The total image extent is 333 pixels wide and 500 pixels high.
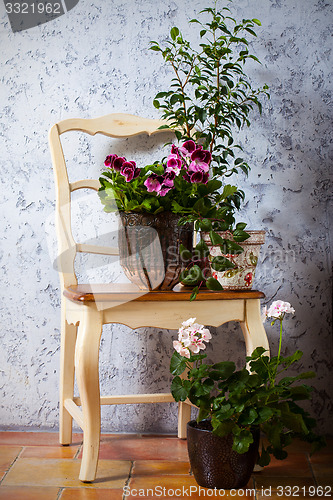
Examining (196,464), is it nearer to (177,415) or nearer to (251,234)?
(177,415)

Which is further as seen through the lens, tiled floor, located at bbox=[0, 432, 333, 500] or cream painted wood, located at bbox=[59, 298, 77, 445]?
cream painted wood, located at bbox=[59, 298, 77, 445]

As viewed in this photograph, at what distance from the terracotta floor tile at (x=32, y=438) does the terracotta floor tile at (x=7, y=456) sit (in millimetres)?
44

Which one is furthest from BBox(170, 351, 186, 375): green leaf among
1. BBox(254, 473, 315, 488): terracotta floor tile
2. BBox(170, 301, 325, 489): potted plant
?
BBox(254, 473, 315, 488): terracotta floor tile

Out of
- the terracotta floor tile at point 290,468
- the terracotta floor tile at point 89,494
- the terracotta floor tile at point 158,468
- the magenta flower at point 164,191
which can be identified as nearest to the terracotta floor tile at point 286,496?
the terracotta floor tile at point 290,468

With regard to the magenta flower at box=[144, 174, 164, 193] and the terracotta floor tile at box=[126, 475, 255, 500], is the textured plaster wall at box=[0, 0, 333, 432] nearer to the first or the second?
the terracotta floor tile at box=[126, 475, 255, 500]

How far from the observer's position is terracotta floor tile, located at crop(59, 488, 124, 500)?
126 cm

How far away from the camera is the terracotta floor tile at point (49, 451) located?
1.54 m

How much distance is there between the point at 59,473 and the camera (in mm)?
1410

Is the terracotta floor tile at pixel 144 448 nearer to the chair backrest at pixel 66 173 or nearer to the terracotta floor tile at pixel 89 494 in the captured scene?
the terracotta floor tile at pixel 89 494

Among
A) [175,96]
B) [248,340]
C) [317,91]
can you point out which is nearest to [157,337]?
[248,340]

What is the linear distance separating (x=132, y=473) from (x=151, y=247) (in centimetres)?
59

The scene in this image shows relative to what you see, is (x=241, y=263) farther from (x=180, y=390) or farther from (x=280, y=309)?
(x=180, y=390)

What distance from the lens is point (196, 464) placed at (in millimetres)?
1302

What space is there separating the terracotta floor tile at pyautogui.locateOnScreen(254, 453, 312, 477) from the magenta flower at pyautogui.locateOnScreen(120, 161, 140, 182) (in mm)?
818
